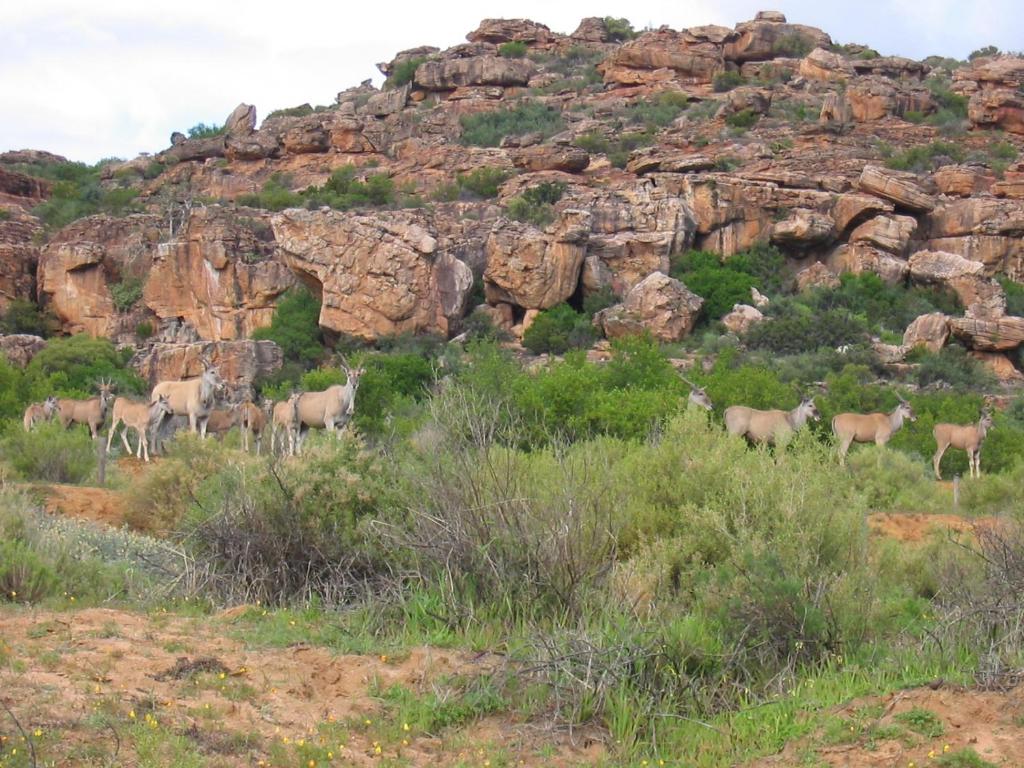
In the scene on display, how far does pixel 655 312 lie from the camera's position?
40.9 metres

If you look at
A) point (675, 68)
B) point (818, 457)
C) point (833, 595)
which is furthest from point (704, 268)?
point (833, 595)

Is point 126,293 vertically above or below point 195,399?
above

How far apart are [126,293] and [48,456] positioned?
27.7 meters

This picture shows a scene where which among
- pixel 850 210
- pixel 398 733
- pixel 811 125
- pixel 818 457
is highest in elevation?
pixel 811 125

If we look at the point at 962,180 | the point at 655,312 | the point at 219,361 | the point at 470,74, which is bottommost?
the point at 219,361

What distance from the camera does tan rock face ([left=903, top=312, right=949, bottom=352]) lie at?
3928cm

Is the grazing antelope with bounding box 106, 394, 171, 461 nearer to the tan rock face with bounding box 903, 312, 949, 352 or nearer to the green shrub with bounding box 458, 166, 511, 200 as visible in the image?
the tan rock face with bounding box 903, 312, 949, 352

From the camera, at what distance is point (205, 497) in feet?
43.3

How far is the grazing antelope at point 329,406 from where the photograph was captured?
23875 millimetres

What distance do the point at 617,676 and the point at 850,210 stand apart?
40.0 m

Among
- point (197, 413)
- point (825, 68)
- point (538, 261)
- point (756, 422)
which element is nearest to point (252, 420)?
point (197, 413)

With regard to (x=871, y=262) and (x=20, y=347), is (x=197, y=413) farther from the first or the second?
(x=871, y=262)

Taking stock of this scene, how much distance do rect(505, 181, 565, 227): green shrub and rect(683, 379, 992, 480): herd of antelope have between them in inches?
865

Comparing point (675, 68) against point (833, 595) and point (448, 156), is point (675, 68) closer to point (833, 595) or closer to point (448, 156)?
point (448, 156)
